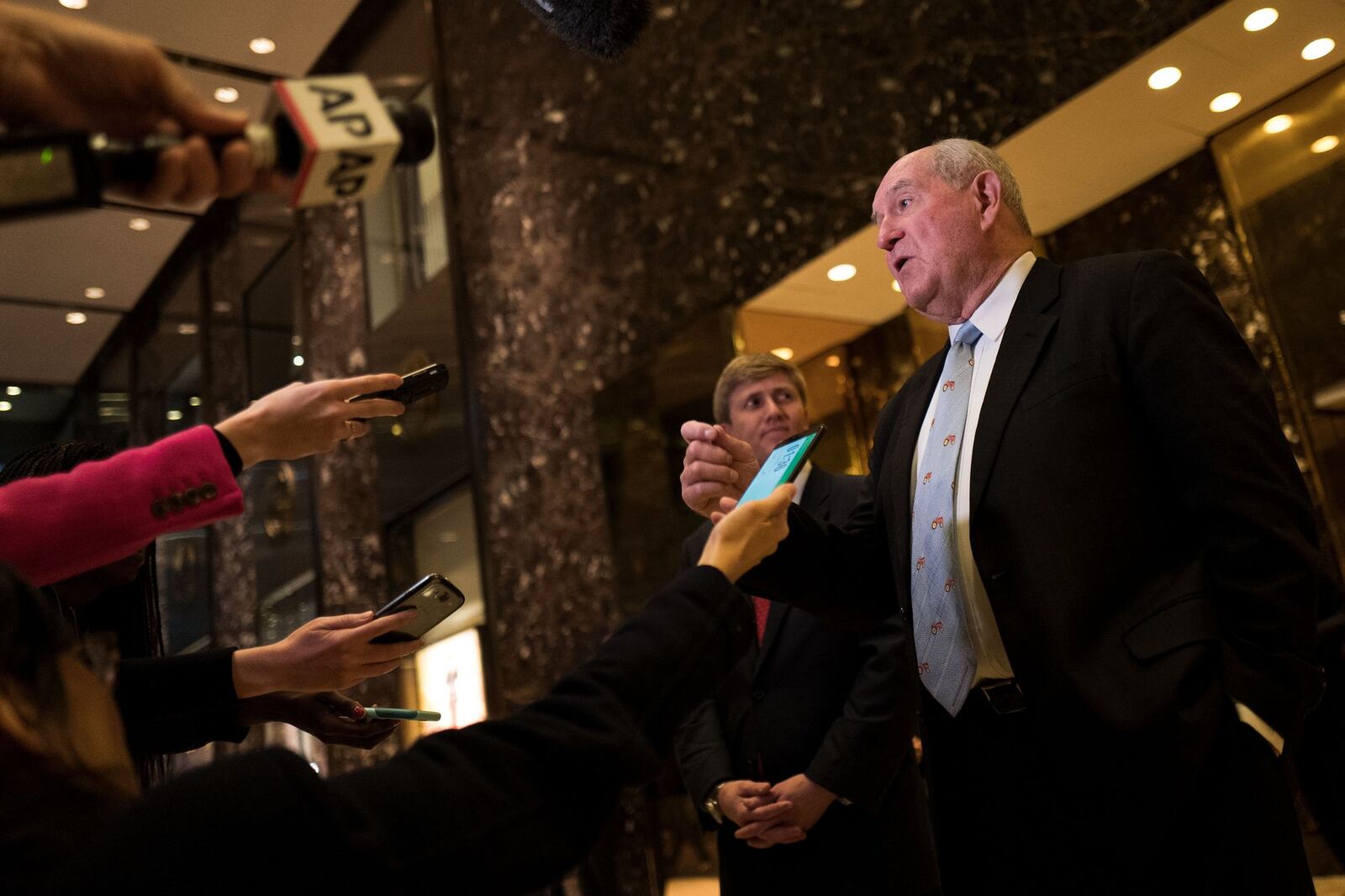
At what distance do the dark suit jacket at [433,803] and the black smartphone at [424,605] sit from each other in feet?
1.85

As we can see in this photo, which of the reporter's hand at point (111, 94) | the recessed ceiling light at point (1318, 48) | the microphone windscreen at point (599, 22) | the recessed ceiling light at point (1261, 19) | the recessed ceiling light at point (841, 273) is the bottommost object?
the reporter's hand at point (111, 94)

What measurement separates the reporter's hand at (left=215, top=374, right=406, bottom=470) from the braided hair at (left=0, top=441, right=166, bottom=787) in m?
0.64

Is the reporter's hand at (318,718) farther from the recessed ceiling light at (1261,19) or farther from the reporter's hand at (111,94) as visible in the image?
the recessed ceiling light at (1261,19)

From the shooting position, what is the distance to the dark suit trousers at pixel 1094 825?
4.05 feet

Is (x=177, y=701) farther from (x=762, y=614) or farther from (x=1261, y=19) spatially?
(x=1261, y=19)

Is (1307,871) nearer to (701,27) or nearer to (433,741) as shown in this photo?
(433,741)

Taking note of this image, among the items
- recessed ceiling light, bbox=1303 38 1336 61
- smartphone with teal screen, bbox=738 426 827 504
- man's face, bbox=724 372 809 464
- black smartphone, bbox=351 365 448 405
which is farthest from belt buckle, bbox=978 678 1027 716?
recessed ceiling light, bbox=1303 38 1336 61

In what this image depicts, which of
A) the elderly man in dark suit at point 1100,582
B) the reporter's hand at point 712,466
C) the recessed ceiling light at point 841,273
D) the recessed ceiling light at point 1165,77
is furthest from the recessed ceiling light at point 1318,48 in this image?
the reporter's hand at point 712,466

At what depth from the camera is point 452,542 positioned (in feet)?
18.4

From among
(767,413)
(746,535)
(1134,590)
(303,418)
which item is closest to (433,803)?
(746,535)

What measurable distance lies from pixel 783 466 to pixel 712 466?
318mm

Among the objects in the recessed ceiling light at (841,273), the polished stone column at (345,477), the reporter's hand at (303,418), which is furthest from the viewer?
the polished stone column at (345,477)

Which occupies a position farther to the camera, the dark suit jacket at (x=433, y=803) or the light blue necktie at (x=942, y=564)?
the light blue necktie at (x=942, y=564)

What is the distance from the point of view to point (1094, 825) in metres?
1.30
